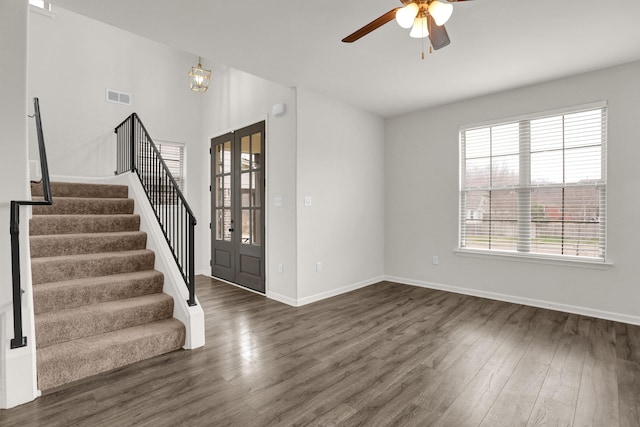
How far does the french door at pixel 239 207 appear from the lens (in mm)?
4863

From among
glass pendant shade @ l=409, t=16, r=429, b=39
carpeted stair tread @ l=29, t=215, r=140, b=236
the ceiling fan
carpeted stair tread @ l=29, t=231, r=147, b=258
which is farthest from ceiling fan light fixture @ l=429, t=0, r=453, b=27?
carpeted stair tread @ l=29, t=215, r=140, b=236

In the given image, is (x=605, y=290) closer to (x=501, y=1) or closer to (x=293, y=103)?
(x=501, y=1)

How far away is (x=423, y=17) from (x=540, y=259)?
3.47m

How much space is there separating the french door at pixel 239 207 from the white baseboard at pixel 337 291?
2.55 feet

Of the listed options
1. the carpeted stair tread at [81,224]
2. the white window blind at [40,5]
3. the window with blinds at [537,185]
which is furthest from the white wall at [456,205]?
the white window blind at [40,5]

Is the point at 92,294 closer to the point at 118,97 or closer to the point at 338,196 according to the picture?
the point at 338,196

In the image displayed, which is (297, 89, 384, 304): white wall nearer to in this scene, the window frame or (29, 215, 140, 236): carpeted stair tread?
the window frame

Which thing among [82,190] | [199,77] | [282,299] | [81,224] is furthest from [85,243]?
[199,77]

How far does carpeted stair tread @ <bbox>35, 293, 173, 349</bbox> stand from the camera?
2497 millimetres

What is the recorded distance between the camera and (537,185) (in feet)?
13.7

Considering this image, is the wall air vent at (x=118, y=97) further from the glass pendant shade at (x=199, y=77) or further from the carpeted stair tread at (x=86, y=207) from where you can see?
the carpeted stair tread at (x=86, y=207)

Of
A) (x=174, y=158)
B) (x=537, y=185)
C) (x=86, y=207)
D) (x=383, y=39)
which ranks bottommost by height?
(x=86, y=207)

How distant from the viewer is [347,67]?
367cm

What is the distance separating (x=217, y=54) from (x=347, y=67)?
1.40 meters
